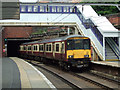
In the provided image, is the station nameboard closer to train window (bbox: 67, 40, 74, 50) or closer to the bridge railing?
train window (bbox: 67, 40, 74, 50)

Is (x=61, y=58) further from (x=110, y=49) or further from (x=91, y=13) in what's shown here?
(x=91, y=13)

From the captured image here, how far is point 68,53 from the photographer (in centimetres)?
1530

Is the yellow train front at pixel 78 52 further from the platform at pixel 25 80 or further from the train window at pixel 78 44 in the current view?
the platform at pixel 25 80

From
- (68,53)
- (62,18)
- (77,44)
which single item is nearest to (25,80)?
(68,53)

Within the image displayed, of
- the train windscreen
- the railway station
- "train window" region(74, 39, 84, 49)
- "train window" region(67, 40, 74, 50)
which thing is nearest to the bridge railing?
the railway station

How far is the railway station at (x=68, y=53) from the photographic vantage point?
11309 mm

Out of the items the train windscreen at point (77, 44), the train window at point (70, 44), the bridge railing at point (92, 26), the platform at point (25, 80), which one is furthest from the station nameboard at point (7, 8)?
the bridge railing at point (92, 26)

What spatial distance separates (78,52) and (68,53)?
2.58ft

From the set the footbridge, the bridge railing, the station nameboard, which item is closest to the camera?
the station nameboard

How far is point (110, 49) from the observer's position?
19.8 metres

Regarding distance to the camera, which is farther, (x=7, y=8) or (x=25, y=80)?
(x=7, y=8)

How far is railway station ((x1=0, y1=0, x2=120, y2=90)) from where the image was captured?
11.3 m

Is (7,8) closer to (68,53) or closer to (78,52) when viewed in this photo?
(68,53)

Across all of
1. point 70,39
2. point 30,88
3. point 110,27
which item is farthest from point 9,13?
point 110,27
